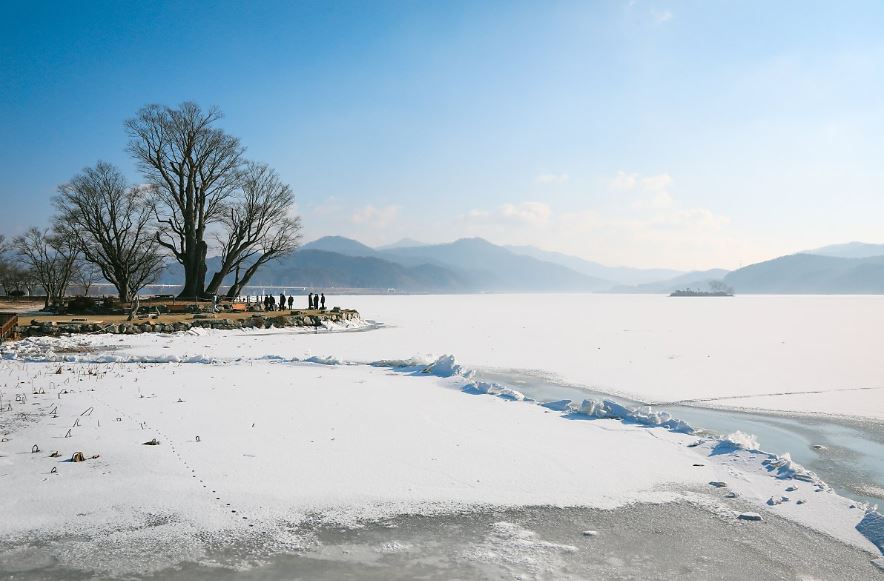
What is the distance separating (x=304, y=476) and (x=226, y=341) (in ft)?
62.0

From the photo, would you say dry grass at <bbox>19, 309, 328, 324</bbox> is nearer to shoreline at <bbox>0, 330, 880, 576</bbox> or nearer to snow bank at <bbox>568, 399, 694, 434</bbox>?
shoreline at <bbox>0, 330, 880, 576</bbox>

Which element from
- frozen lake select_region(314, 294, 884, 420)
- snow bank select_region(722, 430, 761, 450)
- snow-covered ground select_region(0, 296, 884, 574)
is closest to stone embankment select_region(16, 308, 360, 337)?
frozen lake select_region(314, 294, 884, 420)

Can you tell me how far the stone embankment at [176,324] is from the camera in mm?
23391

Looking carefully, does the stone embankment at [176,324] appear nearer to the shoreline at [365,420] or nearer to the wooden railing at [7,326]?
the wooden railing at [7,326]

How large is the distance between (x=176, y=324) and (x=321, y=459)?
22.8 metres

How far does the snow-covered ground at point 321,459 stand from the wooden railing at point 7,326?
8375 millimetres

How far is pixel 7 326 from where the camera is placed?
21281 mm

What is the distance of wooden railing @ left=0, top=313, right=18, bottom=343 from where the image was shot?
20922 mm

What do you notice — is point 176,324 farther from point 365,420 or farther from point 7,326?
point 365,420

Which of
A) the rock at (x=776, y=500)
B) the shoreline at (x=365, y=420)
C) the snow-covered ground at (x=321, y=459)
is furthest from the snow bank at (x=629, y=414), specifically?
the rock at (x=776, y=500)

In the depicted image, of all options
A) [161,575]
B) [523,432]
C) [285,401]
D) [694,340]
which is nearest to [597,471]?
[523,432]

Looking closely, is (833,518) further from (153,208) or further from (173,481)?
(153,208)

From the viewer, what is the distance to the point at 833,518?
215 inches

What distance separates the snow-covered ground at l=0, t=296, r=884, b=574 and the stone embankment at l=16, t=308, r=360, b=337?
1045 cm
